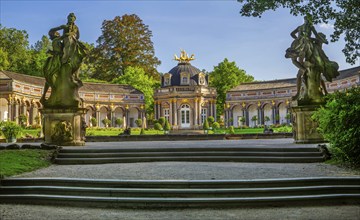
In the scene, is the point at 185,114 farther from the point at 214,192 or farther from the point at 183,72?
Answer: the point at 214,192

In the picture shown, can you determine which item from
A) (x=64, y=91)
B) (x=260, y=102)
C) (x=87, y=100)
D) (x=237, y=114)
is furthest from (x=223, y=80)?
(x=64, y=91)

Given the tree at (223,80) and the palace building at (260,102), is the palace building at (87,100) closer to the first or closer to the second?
the tree at (223,80)

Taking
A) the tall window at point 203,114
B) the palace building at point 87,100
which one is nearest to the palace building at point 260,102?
the tall window at point 203,114

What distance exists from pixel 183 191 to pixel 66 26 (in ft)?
30.1

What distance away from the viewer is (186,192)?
670 cm

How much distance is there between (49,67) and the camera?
13.6 meters

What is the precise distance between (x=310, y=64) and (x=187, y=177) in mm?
8182

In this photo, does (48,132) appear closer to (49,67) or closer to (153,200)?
(49,67)

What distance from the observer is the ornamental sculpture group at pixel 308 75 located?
537 inches

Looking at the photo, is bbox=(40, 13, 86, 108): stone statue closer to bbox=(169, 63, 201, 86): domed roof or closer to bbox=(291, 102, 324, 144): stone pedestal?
bbox=(291, 102, 324, 144): stone pedestal

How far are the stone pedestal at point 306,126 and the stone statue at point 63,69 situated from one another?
7641 millimetres

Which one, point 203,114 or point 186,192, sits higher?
point 203,114

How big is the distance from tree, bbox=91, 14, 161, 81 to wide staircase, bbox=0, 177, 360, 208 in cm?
5584

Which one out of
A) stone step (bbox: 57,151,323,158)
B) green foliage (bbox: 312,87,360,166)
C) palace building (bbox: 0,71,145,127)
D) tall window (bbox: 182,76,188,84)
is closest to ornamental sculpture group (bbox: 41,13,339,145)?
stone step (bbox: 57,151,323,158)
